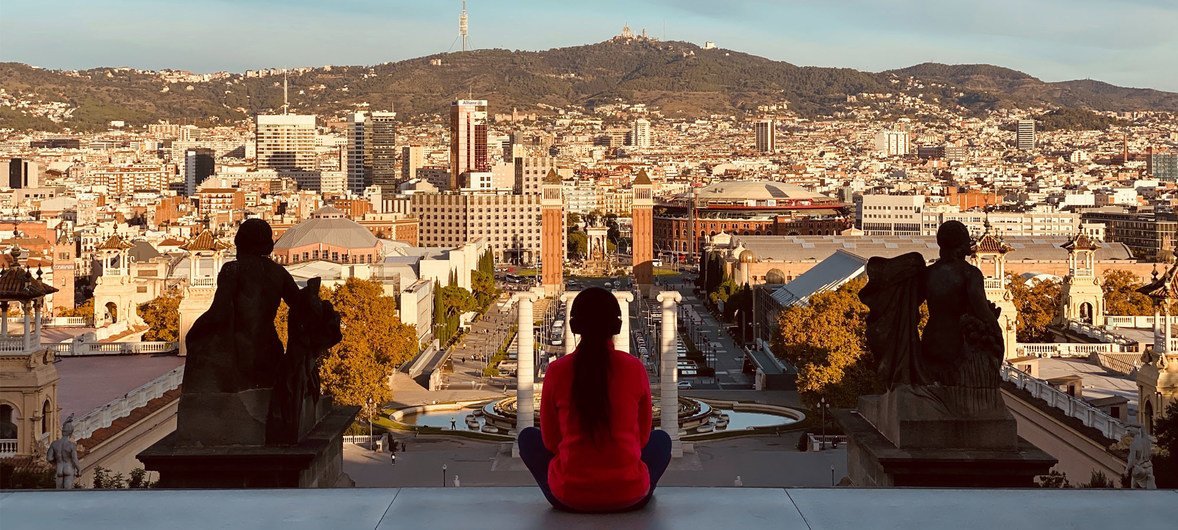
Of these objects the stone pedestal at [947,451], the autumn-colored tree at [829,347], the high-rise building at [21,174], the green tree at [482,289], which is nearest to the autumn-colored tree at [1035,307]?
the autumn-colored tree at [829,347]

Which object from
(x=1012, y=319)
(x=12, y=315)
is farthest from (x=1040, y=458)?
(x=12, y=315)

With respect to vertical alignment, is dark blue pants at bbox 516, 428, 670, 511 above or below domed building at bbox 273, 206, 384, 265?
below

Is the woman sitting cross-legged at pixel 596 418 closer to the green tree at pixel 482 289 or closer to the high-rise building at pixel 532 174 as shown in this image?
the green tree at pixel 482 289

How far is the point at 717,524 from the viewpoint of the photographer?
269 inches

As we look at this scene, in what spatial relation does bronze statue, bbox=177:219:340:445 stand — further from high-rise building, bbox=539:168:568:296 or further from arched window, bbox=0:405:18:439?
high-rise building, bbox=539:168:568:296

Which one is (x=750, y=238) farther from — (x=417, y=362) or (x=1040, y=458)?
(x=1040, y=458)

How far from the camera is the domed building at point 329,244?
3056 inches

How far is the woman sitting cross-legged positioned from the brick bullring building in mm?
115028

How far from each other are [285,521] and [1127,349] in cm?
2852

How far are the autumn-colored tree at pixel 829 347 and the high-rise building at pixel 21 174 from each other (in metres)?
155

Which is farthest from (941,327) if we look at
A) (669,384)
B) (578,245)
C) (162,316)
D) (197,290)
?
(578,245)

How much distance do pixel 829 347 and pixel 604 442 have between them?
27.9 meters

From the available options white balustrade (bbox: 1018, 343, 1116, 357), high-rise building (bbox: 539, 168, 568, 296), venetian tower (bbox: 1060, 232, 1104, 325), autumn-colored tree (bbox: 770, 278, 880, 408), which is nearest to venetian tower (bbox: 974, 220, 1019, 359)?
white balustrade (bbox: 1018, 343, 1116, 357)

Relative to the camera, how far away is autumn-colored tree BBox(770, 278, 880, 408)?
32.6 meters
